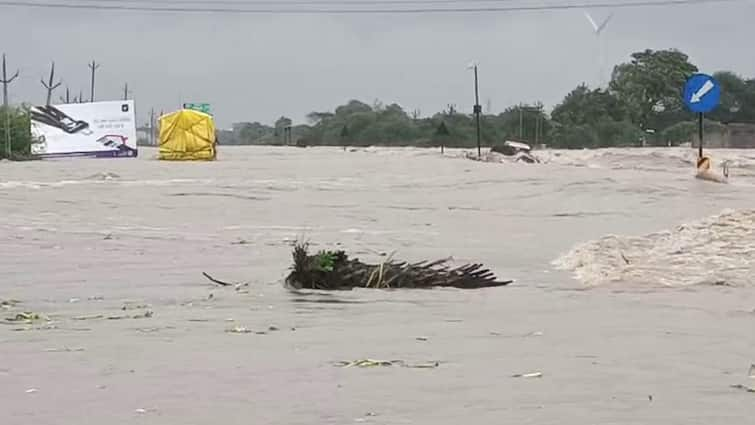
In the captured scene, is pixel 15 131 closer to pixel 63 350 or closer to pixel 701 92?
pixel 701 92

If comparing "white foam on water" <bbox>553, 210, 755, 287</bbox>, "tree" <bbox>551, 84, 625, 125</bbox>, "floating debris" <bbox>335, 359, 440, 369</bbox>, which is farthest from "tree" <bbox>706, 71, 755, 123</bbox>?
"floating debris" <bbox>335, 359, 440, 369</bbox>

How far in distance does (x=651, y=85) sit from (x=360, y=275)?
6049 cm

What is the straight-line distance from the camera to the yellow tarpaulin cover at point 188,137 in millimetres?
45062

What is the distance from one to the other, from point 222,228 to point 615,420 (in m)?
13.9

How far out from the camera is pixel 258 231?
1841cm

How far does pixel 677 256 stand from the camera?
46.1 feet

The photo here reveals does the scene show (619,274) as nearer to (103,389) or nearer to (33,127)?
(103,389)

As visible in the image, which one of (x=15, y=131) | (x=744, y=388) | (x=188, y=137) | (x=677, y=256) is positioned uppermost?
(x=15, y=131)

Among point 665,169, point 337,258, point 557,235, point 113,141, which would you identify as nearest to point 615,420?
point 337,258

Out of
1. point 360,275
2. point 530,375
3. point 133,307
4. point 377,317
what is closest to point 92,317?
point 133,307

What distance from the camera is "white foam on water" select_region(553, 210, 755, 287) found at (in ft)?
40.1

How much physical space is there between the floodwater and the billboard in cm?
2480

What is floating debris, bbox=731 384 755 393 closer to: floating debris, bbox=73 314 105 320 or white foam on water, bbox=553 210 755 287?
floating debris, bbox=73 314 105 320

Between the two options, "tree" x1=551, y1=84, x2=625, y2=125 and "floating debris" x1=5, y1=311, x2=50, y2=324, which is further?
"tree" x1=551, y1=84, x2=625, y2=125
